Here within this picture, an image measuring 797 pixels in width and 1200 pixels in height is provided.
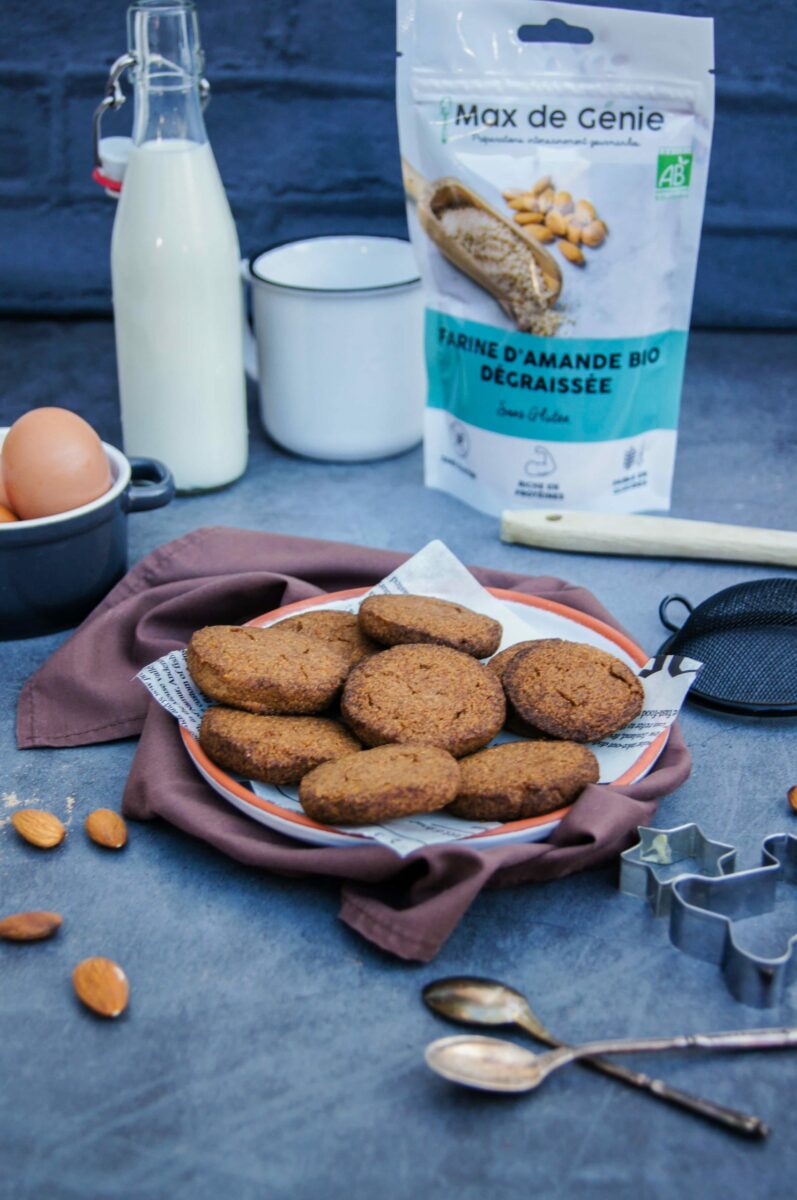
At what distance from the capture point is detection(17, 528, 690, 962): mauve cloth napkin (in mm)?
710

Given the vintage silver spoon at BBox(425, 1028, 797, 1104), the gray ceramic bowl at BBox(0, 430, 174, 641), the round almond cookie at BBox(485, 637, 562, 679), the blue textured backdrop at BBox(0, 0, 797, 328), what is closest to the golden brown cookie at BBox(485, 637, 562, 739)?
the round almond cookie at BBox(485, 637, 562, 679)

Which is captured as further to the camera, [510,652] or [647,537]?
[647,537]

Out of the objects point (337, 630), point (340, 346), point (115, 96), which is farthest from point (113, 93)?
point (337, 630)

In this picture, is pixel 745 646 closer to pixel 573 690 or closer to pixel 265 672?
pixel 573 690

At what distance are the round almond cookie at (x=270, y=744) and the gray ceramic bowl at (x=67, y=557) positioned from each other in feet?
0.82

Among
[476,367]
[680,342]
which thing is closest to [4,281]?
[476,367]

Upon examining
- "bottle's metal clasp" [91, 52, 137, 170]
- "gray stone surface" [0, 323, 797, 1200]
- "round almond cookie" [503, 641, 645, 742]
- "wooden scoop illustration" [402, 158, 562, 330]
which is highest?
"bottle's metal clasp" [91, 52, 137, 170]

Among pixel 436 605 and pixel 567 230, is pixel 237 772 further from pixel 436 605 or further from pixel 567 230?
pixel 567 230

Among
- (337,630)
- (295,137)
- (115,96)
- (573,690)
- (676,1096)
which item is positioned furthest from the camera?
(295,137)

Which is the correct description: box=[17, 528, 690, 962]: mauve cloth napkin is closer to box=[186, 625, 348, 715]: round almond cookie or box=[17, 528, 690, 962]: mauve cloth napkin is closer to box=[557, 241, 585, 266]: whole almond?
box=[186, 625, 348, 715]: round almond cookie

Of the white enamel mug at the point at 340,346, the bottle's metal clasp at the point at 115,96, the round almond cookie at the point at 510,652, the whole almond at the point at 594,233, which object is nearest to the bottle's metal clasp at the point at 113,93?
the bottle's metal clasp at the point at 115,96

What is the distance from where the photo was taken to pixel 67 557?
999 mm

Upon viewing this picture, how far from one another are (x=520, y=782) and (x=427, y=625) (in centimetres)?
17

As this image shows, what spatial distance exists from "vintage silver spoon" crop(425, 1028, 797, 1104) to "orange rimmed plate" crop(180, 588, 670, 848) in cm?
13
